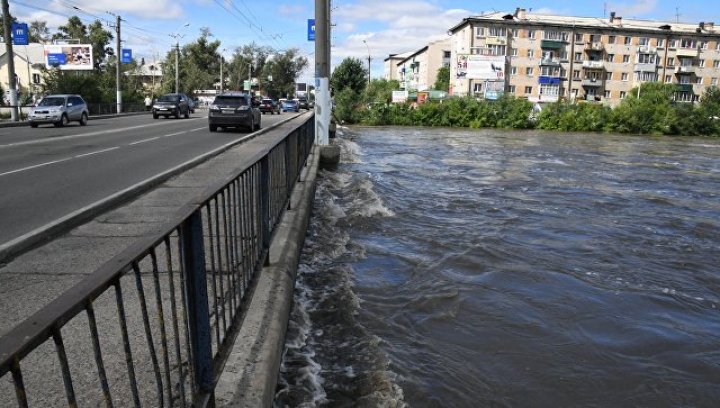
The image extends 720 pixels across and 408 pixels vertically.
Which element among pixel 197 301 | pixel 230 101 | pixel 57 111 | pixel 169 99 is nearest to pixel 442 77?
pixel 169 99

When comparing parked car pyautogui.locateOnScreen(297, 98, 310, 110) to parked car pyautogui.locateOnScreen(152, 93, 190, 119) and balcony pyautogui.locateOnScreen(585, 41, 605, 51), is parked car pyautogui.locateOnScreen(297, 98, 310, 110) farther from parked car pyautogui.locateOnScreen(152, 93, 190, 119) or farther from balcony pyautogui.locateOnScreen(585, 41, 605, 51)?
balcony pyautogui.locateOnScreen(585, 41, 605, 51)

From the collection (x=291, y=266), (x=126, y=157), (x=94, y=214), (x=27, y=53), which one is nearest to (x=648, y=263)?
(x=291, y=266)

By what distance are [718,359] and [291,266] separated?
3.97 m

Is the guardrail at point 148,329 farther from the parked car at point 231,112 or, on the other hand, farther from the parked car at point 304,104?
the parked car at point 304,104

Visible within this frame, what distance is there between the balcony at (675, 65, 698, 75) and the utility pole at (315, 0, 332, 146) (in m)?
96.7

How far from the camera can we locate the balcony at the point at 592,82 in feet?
299

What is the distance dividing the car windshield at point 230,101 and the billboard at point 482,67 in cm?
5325

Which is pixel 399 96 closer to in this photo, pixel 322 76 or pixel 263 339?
pixel 322 76

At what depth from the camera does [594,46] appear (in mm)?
90812

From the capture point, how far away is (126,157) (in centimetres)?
1478

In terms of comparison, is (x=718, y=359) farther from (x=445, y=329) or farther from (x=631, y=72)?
(x=631, y=72)

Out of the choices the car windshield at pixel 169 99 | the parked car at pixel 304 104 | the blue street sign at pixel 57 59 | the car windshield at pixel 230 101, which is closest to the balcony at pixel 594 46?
the parked car at pixel 304 104

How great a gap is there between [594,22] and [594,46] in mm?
5797

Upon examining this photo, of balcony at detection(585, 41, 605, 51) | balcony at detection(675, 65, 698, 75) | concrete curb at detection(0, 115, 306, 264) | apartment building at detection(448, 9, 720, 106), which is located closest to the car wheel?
concrete curb at detection(0, 115, 306, 264)
